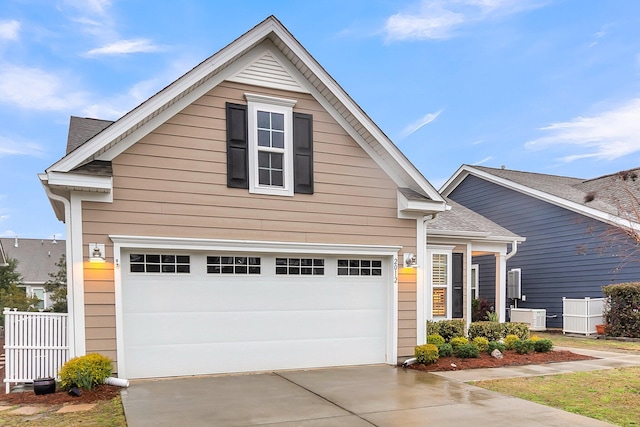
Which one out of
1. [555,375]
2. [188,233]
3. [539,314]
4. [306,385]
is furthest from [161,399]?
[539,314]

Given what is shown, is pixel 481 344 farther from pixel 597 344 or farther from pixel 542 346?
pixel 597 344

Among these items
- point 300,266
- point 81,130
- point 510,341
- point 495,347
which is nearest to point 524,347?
point 510,341

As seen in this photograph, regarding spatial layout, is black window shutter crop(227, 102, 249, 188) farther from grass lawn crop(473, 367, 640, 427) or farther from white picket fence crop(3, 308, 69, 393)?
grass lawn crop(473, 367, 640, 427)

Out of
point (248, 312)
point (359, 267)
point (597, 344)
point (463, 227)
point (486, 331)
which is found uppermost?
point (463, 227)

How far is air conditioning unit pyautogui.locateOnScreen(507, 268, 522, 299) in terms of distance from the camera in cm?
1711

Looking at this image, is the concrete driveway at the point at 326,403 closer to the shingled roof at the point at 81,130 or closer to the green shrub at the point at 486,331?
the green shrub at the point at 486,331

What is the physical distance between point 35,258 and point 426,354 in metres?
34.4

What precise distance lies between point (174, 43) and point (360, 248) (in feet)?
48.6

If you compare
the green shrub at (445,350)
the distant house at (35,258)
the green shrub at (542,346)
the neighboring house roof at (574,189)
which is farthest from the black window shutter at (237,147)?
the distant house at (35,258)

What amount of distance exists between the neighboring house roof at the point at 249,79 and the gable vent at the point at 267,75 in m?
0.02

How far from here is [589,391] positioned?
712cm

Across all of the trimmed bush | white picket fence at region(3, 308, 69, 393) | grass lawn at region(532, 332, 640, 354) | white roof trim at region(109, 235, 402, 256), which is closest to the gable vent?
white roof trim at region(109, 235, 402, 256)

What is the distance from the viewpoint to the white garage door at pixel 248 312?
25.3 feet

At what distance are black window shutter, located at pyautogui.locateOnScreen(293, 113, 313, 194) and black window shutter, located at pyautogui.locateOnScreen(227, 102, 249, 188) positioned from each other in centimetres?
92
